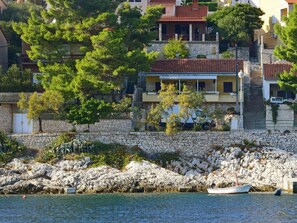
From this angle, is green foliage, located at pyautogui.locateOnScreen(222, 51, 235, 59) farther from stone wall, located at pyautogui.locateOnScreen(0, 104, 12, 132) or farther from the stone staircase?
stone wall, located at pyautogui.locateOnScreen(0, 104, 12, 132)

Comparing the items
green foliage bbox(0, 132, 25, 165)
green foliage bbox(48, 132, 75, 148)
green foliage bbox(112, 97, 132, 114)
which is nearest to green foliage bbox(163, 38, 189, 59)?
green foliage bbox(112, 97, 132, 114)

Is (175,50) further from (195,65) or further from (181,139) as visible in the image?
(181,139)

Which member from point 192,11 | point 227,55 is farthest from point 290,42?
point 192,11

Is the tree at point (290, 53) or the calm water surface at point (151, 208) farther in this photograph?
the tree at point (290, 53)

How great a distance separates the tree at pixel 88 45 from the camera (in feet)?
255

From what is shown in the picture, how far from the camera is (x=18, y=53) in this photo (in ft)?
293

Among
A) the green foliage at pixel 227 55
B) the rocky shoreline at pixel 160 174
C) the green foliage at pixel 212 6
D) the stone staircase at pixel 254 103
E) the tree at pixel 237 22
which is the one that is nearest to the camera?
the rocky shoreline at pixel 160 174

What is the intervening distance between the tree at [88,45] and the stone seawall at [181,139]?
341cm

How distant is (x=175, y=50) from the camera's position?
88.6 metres

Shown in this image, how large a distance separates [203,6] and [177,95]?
61.6ft

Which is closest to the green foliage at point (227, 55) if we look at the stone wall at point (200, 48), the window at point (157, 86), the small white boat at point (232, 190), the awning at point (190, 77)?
the stone wall at point (200, 48)

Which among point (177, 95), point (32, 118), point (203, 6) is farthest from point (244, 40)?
point (32, 118)

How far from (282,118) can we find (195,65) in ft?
27.2

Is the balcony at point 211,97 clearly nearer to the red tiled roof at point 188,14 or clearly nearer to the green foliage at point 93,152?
the green foliage at point 93,152
